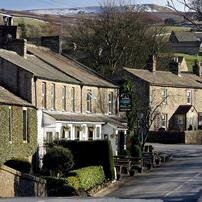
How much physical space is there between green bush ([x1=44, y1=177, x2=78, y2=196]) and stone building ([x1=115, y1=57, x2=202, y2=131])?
45.0m

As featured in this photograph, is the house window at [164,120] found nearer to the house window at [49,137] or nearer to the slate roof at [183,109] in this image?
the slate roof at [183,109]

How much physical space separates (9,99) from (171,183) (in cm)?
1183

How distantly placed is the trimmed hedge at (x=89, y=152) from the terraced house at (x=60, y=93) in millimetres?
1829

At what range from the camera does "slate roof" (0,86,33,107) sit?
44.3 metres

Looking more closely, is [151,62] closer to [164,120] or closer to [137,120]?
[164,120]

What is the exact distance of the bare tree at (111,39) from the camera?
8456 centimetres

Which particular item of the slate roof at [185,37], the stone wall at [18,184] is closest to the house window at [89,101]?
the stone wall at [18,184]

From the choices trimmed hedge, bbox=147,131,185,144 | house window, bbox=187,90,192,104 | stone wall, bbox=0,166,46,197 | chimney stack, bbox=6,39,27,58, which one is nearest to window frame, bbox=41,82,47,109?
chimney stack, bbox=6,39,27,58

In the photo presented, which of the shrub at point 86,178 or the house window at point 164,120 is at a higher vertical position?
the house window at point 164,120

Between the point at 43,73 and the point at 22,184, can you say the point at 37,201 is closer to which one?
the point at 22,184

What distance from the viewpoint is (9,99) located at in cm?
4572

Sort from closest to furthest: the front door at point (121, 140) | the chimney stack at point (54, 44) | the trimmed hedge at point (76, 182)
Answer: the trimmed hedge at point (76, 182) < the front door at point (121, 140) < the chimney stack at point (54, 44)

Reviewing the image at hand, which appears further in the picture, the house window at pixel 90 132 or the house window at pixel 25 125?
the house window at pixel 90 132

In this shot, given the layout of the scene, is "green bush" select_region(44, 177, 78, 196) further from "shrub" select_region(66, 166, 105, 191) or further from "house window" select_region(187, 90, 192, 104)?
"house window" select_region(187, 90, 192, 104)
